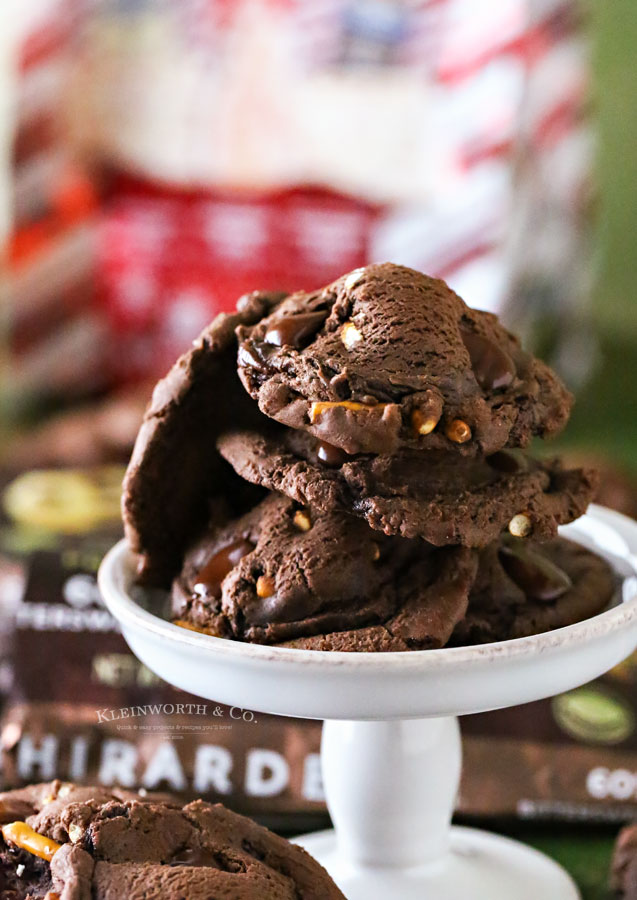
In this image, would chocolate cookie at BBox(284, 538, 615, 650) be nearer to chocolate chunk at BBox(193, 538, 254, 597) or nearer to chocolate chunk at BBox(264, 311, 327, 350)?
chocolate chunk at BBox(193, 538, 254, 597)

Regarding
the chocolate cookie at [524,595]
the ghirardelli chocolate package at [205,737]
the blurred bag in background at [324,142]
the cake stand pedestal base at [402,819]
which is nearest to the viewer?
the chocolate cookie at [524,595]

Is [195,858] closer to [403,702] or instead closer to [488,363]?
[403,702]

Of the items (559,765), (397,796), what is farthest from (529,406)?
Result: (559,765)

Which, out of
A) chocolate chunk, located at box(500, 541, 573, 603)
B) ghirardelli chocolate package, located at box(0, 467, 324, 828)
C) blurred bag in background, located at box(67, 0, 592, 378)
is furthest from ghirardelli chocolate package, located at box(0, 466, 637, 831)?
blurred bag in background, located at box(67, 0, 592, 378)

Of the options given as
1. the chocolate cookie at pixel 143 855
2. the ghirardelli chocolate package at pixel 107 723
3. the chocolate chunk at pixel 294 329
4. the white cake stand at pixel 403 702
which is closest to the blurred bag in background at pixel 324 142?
the ghirardelli chocolate package at pixel 107 723

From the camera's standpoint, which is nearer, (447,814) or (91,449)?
(447,814)

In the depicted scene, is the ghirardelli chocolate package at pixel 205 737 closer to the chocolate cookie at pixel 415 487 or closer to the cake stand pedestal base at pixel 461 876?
the cake stand pedestal base at pixel 461 876

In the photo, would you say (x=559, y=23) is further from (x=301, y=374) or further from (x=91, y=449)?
(x=301, y=374)
